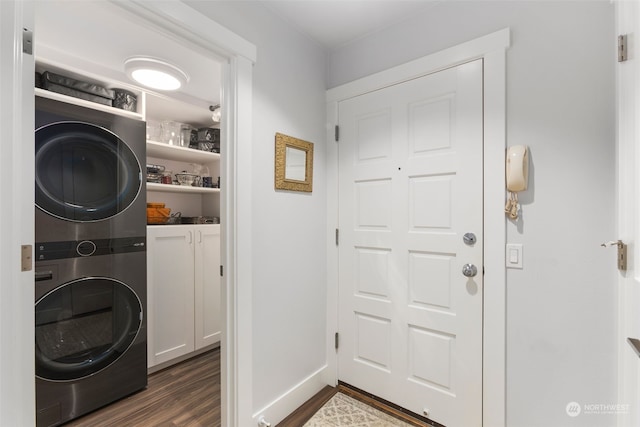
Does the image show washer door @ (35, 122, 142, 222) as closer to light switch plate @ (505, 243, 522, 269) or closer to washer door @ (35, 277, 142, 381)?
washer door @ (35, 277, 142, 381)

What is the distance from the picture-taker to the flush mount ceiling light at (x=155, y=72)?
1.73 m

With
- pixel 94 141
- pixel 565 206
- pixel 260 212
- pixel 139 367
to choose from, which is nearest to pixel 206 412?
pixel 139 367

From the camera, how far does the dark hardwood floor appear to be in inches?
67.2

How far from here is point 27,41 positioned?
2.85ft

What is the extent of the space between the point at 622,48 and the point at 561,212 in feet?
2.15

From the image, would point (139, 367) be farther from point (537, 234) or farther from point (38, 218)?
point (537, 234)

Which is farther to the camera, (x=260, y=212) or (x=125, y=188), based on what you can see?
(x=125, y=188)

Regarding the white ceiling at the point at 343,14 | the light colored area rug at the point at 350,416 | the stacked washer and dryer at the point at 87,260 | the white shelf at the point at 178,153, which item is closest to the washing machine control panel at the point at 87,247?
the stacked washer and dryer at the point at 87,260

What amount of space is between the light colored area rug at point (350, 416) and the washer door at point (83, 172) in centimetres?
182

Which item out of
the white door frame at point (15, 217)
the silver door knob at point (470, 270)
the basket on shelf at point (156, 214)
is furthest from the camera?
the basket on shelf at point (156, 214)

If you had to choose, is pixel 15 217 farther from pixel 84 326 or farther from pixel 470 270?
pixel 470 270

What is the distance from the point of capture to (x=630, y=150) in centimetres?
102

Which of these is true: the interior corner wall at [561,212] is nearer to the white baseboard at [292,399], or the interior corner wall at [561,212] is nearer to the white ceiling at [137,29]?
the white ceiling at [137,29]

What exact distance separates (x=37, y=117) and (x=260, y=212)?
50.8 inches
